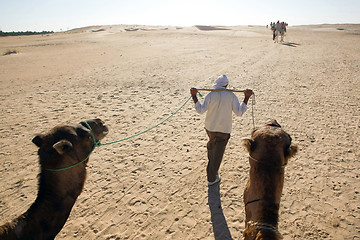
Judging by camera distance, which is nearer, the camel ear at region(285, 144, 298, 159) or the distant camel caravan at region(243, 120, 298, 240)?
the distant camel caravan at region(243, 120, 298, 240)

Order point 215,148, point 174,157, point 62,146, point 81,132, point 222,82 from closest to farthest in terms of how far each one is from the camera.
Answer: point 62,146
point 81,132
point 222,82
point 215,148
point 174,157

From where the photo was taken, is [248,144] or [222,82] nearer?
[248,144]

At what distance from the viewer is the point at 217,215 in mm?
4297

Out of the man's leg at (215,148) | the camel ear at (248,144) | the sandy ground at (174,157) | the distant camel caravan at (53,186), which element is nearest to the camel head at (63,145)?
the distant camel caravan at (53,186)

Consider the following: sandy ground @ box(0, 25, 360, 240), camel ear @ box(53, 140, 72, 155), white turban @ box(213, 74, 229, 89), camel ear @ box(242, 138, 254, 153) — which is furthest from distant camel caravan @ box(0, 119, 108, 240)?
white turban @ box(213, 74, 229, 89)

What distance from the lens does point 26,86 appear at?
11992mm

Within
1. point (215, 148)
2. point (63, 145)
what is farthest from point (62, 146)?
point (215, 148)

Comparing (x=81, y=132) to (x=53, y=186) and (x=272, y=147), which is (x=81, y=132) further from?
(x=272, y=147)

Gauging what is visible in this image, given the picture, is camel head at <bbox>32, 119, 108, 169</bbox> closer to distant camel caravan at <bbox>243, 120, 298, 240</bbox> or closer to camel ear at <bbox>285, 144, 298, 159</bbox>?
distant camel caravan at <bbox>243, 120, 298, 240</bbox>

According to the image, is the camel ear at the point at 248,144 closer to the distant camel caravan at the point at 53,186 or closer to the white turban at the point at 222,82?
the white turban at the point at 222,82

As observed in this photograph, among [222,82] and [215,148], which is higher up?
[222,82]

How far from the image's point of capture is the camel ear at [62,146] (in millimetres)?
2568

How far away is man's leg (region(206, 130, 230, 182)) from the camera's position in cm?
464

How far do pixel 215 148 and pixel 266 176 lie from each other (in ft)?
6.94
